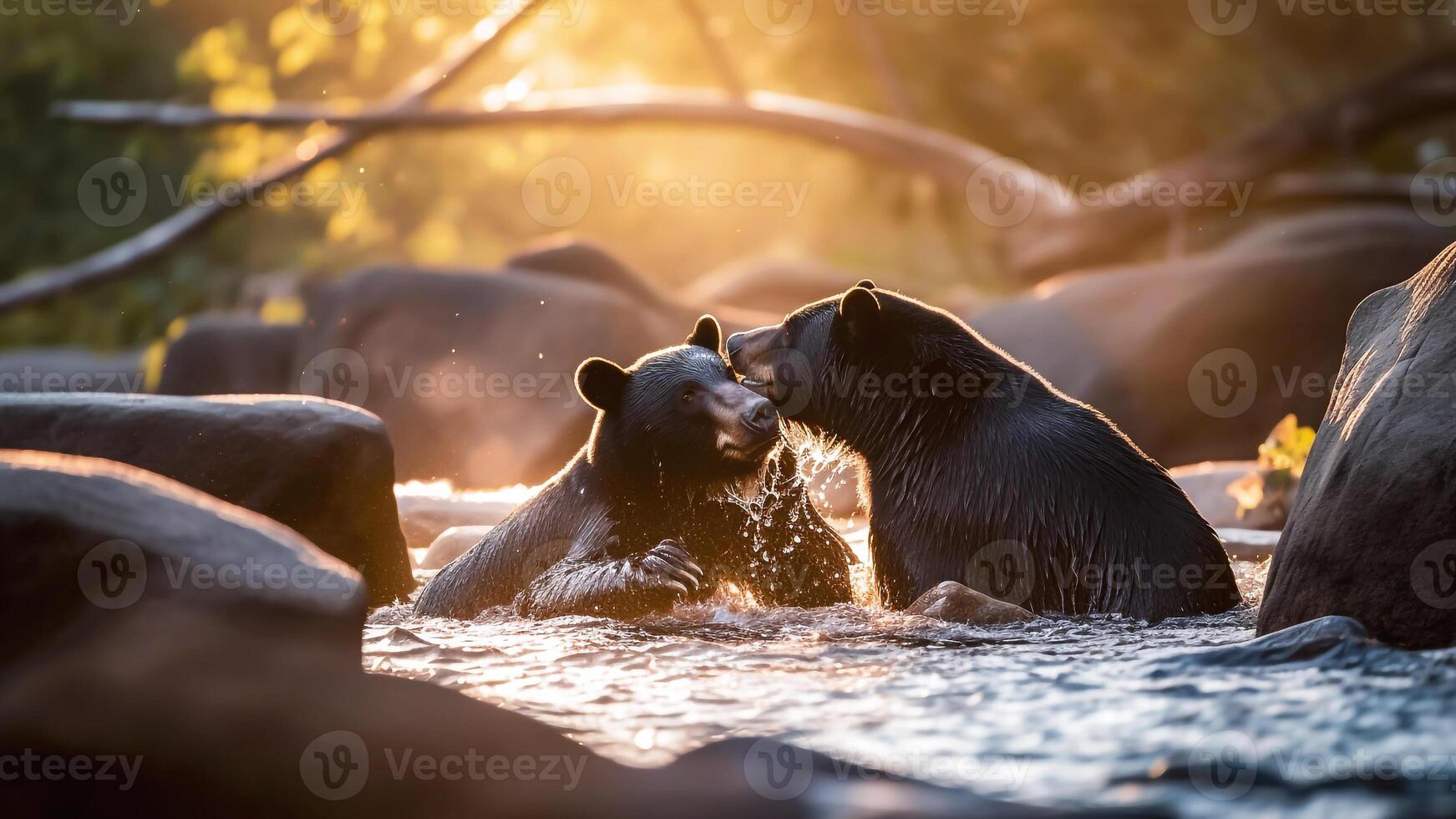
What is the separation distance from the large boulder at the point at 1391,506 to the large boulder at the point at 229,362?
38.3ft

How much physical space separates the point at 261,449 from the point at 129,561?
9.27ft

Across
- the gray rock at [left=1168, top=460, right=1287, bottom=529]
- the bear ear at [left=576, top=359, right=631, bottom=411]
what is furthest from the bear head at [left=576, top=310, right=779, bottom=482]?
the gray rock at [left=1168, top=460, right=1287, bottom=529]

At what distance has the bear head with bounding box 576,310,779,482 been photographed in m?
5.23

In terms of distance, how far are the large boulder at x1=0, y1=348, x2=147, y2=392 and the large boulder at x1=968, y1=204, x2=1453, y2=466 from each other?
11.6 m

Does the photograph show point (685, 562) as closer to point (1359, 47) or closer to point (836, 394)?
point (836, 394)

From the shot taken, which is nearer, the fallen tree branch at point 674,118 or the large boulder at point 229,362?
the large boulder at point 229,362

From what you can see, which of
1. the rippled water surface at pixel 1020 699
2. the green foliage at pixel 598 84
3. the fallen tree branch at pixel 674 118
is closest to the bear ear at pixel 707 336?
the rippled water surface at pixel 1020 699

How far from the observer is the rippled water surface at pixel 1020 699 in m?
2.70

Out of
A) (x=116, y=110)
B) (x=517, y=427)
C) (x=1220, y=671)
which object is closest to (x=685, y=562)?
(x=1220, y=671)

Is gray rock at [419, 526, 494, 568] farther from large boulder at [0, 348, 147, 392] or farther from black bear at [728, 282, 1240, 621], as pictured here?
large boulder at [0, 348, 147, 392]

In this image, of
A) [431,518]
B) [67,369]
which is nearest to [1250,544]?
[431,518]

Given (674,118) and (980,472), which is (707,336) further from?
(674,118)

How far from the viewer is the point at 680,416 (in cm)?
541

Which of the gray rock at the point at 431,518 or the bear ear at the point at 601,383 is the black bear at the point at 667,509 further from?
the gray rock at the point at 431,518
